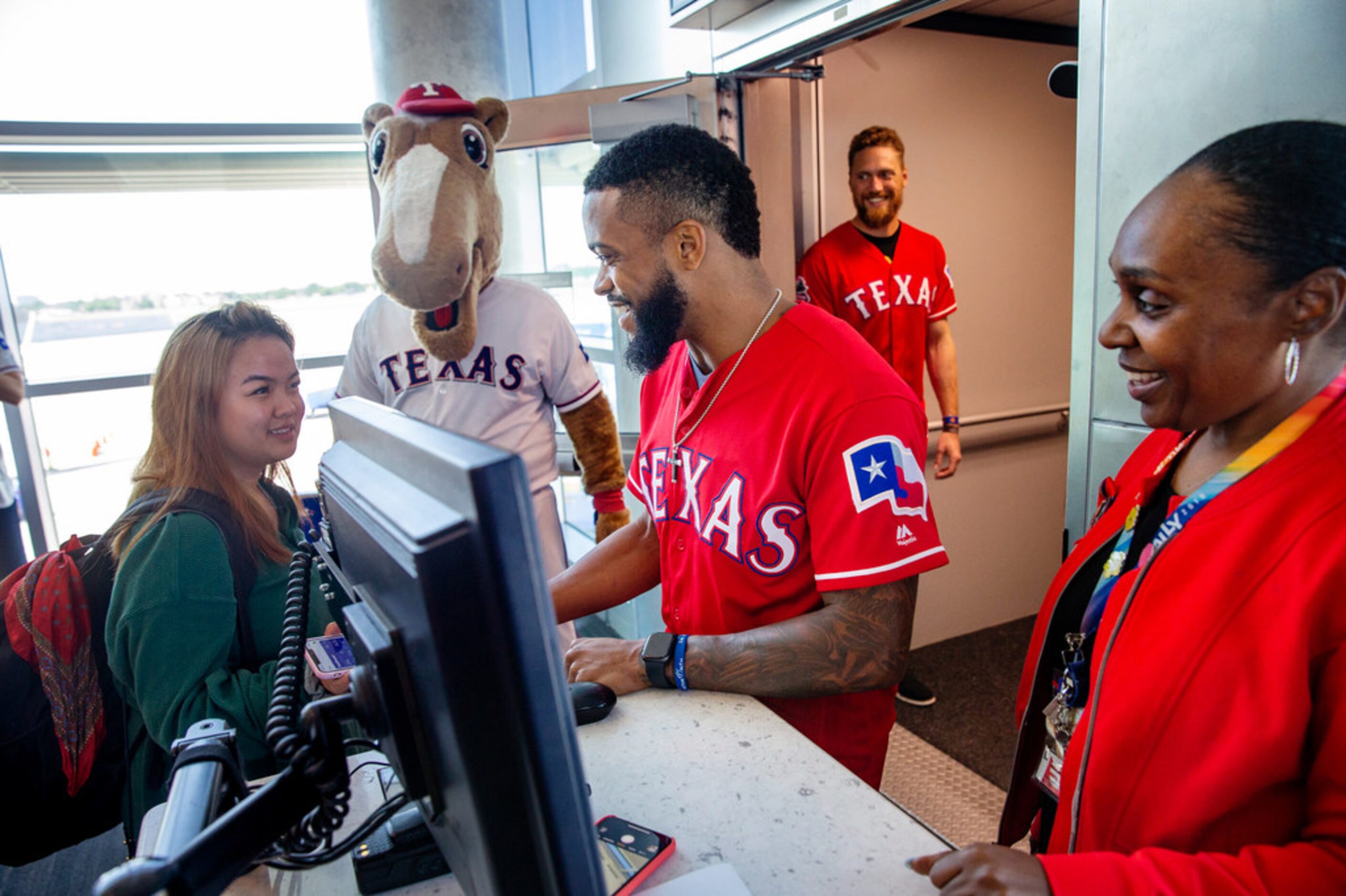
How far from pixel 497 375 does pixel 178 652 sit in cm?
119

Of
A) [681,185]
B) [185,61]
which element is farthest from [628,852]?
[185,61]

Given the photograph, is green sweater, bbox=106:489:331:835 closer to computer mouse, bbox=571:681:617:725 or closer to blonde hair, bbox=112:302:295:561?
blonde hair, bbox=112:302:295:561

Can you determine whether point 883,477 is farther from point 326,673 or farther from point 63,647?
point 63,647

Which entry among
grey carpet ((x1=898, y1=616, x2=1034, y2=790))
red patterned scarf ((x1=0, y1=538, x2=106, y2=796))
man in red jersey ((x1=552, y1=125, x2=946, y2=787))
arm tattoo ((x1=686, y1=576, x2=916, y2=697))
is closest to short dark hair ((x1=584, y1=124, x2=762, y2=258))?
man in red jersey ((x1=552, y1=125, x2=946, y2=787))

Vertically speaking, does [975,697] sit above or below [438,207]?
A: below

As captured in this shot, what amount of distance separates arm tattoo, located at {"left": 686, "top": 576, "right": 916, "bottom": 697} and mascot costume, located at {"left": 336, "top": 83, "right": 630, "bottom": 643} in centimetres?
103

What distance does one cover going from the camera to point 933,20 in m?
3.10

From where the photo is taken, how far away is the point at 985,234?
11.0 feet

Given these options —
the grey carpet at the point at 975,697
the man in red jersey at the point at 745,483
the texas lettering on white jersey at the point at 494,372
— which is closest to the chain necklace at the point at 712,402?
the man in red jersey at the point at 745,483

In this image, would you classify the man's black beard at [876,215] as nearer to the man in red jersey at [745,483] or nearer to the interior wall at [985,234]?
the interior wall at [985,234]

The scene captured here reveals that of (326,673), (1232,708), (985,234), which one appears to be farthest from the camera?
(985,234)

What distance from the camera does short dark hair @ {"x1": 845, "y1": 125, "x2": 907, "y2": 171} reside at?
2.87 m

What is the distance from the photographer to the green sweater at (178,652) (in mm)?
1254

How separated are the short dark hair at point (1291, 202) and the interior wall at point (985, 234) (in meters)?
2.15
